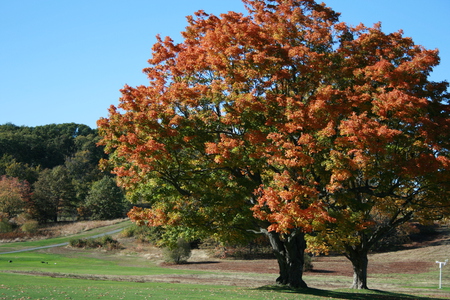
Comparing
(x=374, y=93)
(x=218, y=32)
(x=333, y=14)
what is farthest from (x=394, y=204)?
(x=218, y=32)

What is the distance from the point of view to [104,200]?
→ 8000cm

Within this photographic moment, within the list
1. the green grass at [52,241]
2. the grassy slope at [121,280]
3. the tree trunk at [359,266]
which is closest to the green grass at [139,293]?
the grassy slope at [121,280]

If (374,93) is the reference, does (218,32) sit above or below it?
above

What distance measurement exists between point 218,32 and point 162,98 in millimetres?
3829

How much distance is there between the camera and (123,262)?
1788 inches

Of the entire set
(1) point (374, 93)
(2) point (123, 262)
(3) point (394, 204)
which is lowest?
(2) point (123, 262)

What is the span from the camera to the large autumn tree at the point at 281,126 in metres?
16.0

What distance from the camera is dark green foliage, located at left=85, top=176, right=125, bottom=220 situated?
261 feet

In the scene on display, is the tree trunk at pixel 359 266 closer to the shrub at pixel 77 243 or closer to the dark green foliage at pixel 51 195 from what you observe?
the shrub at pixel 77 243

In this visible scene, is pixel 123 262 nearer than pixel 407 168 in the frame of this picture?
No

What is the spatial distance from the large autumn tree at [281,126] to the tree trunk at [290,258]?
76 mm

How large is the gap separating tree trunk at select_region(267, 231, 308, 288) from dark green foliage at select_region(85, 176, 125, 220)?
63524mm

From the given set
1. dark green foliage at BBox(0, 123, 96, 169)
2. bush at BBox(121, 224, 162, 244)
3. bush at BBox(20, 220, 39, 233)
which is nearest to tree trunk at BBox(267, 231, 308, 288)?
bush at BBox(121, 224, 162, 244)

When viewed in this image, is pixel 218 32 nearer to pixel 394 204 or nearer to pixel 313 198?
pixel 313 198
